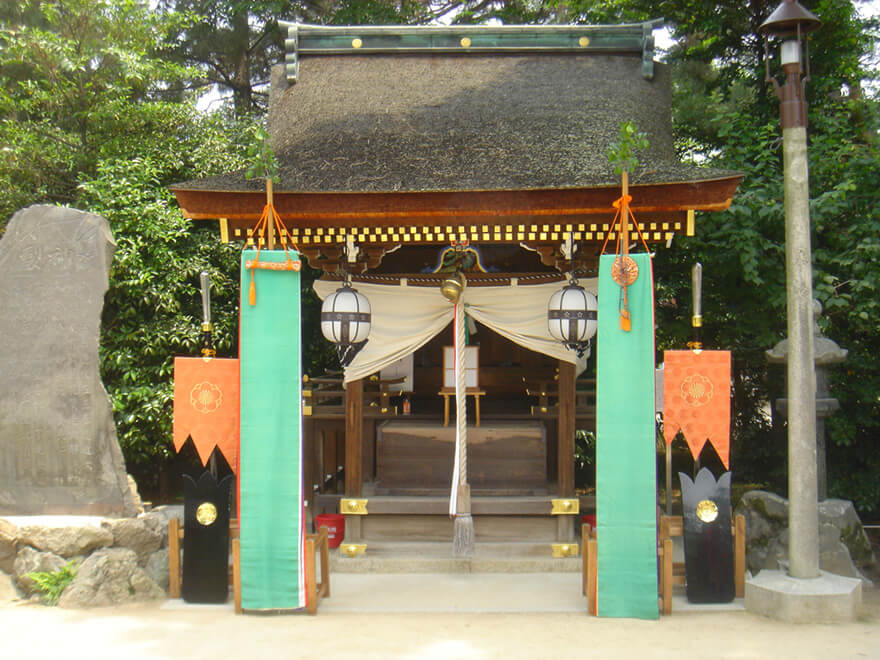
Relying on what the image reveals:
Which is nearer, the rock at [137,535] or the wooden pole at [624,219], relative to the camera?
the wooden pole at [624,219]

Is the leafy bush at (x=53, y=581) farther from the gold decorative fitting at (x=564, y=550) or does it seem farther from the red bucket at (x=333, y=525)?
the gold decorative fitting at (x=564, y=550)

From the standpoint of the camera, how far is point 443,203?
5.93 m

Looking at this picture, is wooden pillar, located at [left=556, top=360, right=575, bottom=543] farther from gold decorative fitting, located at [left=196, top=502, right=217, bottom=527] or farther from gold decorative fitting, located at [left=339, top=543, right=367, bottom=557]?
gold decorative fitting, located at [left=196, top=502, right=217, bottom=527]

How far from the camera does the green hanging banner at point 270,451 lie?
5203mm

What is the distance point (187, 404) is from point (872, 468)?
22.4 feet

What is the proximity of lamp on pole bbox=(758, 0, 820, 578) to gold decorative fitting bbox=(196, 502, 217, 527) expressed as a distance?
4.26 m

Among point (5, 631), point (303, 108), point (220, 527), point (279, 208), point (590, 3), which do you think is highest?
point (590, 3)

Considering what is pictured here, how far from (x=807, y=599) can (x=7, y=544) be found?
19.9 ft

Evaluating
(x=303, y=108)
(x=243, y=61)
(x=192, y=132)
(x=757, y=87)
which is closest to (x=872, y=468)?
(x=757, y=87)

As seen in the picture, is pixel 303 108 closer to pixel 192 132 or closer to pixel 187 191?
pixel 187 191

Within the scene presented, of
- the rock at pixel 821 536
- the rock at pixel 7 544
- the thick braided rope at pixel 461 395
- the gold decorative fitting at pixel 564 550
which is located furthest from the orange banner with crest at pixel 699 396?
the rock at pixel 7 544

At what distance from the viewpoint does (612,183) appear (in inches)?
228

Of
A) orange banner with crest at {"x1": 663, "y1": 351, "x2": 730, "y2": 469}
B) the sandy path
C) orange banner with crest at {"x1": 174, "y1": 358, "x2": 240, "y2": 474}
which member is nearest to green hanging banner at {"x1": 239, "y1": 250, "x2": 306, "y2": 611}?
the sandy path

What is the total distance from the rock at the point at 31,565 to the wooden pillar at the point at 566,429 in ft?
14.0
